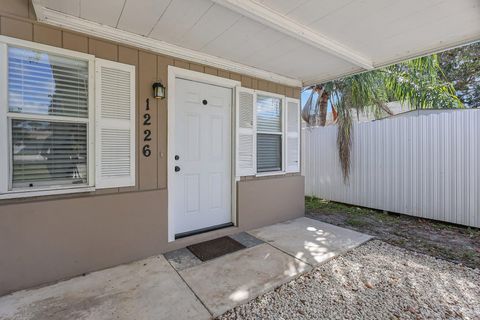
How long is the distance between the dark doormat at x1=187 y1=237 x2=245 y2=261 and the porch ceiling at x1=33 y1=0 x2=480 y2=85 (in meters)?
2.45

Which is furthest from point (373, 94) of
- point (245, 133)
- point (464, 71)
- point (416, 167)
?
point (464, 71)

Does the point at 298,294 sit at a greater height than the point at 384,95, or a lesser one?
lesser

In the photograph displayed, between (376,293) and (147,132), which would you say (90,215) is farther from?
(376,293)

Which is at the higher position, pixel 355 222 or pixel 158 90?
pixel 158 90

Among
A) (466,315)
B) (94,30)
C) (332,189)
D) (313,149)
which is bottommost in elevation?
(466,315)

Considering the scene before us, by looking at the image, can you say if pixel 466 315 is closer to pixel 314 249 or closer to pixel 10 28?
pixel 314 249

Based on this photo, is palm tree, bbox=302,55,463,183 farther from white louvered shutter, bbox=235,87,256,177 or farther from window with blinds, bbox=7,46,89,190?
window with blinds, bbox=7,46,89,190

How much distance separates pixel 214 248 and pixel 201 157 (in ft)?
4.02

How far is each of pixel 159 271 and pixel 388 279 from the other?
2287 millimetres

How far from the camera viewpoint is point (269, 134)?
13.3ft

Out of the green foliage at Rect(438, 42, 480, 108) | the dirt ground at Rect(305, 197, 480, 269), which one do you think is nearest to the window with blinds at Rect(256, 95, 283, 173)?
the dirt ground at Rect(305, 197, 480, 269)

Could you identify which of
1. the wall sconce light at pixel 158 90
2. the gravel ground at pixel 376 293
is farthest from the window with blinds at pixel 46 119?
the gravel ground at pixel 376 293

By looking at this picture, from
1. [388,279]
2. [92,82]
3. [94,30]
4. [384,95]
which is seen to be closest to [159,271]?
[92,82]

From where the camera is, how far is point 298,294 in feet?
6.73
